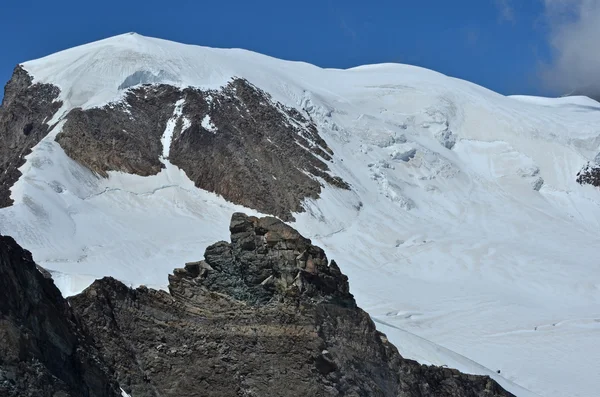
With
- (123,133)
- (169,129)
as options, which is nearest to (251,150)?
(169,129)

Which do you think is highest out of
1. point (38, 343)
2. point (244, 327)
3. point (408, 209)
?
point (408, 209)

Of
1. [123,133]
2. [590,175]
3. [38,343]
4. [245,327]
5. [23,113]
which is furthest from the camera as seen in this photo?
[590,175]

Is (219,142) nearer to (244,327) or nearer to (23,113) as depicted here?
(23,113)

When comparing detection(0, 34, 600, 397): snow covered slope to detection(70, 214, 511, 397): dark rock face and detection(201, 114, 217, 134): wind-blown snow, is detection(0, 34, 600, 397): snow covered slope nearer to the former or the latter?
detection(201, 114, 217, 134): wind-blown snow

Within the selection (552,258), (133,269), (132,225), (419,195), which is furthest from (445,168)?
(133,269)

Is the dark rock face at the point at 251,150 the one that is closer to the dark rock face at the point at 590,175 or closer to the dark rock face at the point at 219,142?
the dark rock face at the point at 219,142

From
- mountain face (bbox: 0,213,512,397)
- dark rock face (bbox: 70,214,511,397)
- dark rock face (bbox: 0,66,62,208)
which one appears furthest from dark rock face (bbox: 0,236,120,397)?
dark rock face (bbox: 0,66,62,208)

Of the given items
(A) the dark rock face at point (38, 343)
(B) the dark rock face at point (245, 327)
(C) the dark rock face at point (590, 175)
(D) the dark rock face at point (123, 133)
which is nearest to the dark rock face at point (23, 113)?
(D) the dark rock face at point (123, 133)
